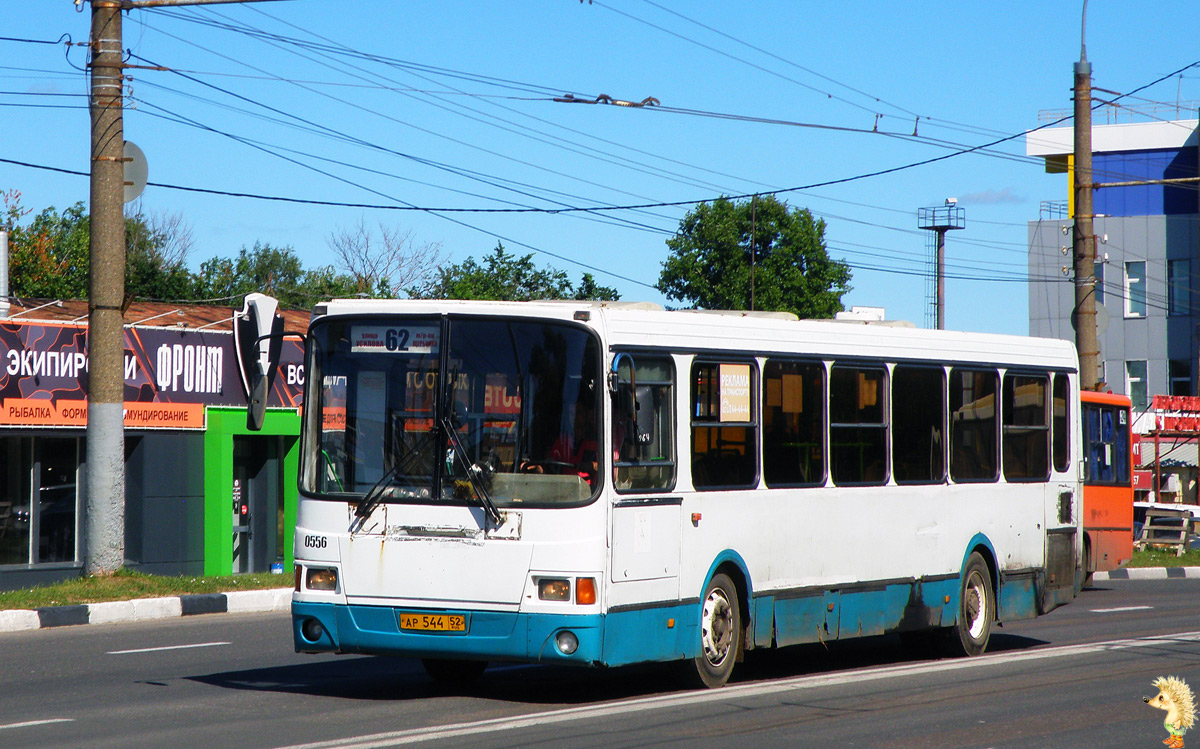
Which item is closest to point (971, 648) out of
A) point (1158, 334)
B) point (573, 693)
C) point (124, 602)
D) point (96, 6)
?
point (573, 693)

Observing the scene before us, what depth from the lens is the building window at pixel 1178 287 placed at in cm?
5784

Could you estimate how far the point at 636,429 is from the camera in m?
9.69

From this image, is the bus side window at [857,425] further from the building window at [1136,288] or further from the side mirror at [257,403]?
the building window at [1136,288]

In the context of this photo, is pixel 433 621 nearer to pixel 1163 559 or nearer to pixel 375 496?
pixel 375 496

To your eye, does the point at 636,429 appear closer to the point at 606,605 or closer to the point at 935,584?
the point at 606,605

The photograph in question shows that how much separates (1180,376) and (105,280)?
1989 inches

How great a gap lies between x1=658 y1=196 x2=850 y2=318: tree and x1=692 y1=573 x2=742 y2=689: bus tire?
179 feet

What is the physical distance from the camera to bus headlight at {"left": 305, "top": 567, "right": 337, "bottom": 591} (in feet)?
31.8

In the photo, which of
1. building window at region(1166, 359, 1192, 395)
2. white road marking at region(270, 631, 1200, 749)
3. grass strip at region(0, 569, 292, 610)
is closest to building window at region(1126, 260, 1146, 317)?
building window at region(1166, 359, 1192, 395)

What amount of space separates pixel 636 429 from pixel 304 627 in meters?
2.48

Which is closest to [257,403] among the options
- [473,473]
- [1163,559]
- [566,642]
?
[473,473]

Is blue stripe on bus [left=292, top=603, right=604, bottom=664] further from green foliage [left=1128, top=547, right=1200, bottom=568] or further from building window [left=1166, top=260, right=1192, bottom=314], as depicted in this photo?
building window [left=1166, top=260, right=1192, bottom=314]

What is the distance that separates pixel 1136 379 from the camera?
197 ft

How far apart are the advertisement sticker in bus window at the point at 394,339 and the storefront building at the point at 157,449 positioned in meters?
12.6
